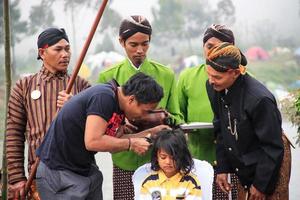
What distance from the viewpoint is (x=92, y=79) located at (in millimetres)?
8367

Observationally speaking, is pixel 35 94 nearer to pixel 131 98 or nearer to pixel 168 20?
pixel 131 98

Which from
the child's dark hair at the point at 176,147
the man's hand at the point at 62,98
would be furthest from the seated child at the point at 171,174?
the man's hand at the point at 62,98

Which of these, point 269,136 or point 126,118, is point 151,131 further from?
point 269,136

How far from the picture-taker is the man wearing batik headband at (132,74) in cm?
321

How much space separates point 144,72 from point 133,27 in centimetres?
29

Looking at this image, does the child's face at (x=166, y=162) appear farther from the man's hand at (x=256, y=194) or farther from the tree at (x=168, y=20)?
the tree at (x=168, y=20)

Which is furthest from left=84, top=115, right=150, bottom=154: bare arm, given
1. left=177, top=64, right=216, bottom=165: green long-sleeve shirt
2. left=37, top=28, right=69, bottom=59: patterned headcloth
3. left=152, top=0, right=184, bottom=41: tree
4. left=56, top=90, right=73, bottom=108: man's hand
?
left=152, top=0, right=184, bottom=41: tree

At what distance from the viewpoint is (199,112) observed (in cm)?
338

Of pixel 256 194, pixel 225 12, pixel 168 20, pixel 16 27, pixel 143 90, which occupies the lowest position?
pixel 256 194

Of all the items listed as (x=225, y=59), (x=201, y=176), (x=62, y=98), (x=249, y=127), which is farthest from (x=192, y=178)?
(x=62, y=98)

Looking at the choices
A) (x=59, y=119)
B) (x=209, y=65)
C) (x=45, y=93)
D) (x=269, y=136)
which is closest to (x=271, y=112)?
(x=269, y=136)

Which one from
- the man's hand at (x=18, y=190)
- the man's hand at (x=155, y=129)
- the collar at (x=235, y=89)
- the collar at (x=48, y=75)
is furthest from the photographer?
the collar at (x=48, y=75)

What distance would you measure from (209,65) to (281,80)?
6136mm

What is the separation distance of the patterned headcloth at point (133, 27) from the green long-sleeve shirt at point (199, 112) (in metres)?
0.46
